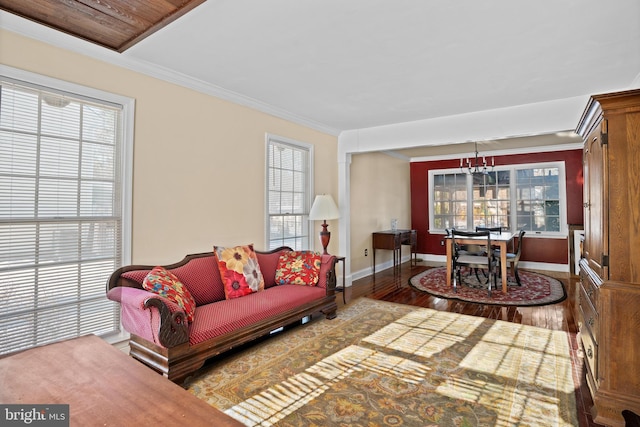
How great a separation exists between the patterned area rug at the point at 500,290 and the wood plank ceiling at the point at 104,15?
4.56 metres

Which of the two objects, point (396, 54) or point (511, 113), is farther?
point (511, 113)

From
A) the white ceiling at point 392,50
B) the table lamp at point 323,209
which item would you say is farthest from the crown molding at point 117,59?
the table lamp at point 323,209

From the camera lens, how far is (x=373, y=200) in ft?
21.6

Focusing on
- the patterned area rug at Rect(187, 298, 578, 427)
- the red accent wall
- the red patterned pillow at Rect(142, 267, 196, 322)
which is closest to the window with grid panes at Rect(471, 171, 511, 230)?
the red accent wall

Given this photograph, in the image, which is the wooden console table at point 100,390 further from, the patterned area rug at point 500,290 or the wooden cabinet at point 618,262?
the patterned area rug at point 500,290

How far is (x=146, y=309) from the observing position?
2.22 metres

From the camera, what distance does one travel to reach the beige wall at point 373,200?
5.96 meters

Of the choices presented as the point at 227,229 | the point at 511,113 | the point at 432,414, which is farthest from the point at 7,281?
the point at 511,113

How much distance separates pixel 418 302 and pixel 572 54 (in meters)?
3.17

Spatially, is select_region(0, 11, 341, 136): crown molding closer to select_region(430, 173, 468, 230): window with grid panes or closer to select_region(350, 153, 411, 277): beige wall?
select_region(350, 153, 411, 277): beige wall

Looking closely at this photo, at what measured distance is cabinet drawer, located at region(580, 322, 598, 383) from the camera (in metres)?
2.06

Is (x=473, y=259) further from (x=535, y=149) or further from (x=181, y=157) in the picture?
(x=181, y=157)

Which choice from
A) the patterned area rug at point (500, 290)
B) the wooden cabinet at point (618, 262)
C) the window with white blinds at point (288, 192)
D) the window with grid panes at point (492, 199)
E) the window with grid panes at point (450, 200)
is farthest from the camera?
the window with grid panes at point (450, 200)

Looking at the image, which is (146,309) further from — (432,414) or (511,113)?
(511,113)
